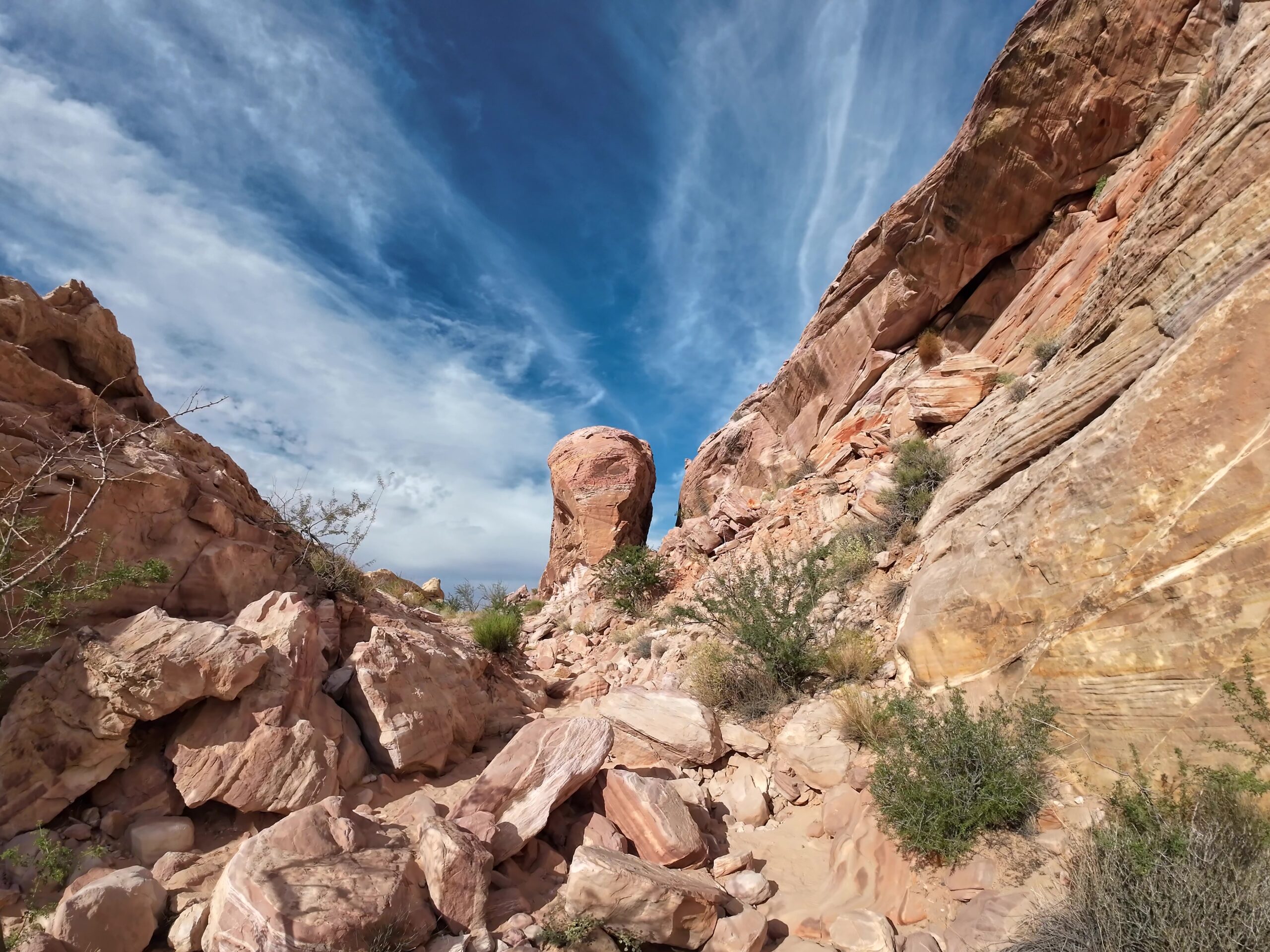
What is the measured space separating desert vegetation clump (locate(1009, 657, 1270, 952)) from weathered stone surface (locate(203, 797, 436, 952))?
125 inches

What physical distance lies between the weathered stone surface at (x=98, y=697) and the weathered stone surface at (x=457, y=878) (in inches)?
77.6

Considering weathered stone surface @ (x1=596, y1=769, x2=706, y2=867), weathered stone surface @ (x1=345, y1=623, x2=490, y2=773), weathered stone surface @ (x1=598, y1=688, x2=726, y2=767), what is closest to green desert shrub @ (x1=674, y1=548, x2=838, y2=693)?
weathered stone surface @ (x1=598, y1=688, x2=726, y2=767)

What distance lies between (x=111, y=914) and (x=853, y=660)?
5.62 metres

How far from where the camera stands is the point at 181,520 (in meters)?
5.54

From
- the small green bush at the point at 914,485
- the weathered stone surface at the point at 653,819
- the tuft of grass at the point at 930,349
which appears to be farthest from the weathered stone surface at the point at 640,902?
the tuft of grass at the point at 930,349

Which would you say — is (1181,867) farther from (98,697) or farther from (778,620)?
(98,697)

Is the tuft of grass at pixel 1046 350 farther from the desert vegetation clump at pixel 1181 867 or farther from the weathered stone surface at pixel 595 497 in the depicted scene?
the weathered stone surface at pixel 595 497

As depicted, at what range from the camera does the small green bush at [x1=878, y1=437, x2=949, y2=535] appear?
7.93 meters

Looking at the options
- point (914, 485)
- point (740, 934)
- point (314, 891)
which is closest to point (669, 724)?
point (740, 934)

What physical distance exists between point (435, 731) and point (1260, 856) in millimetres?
5527

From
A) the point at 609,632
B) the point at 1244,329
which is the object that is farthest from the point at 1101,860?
the point at 609,632

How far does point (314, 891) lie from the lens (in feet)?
9.63

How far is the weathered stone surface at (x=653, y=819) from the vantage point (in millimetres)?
3959

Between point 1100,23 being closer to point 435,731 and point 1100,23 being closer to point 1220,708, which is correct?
point 1220,708
